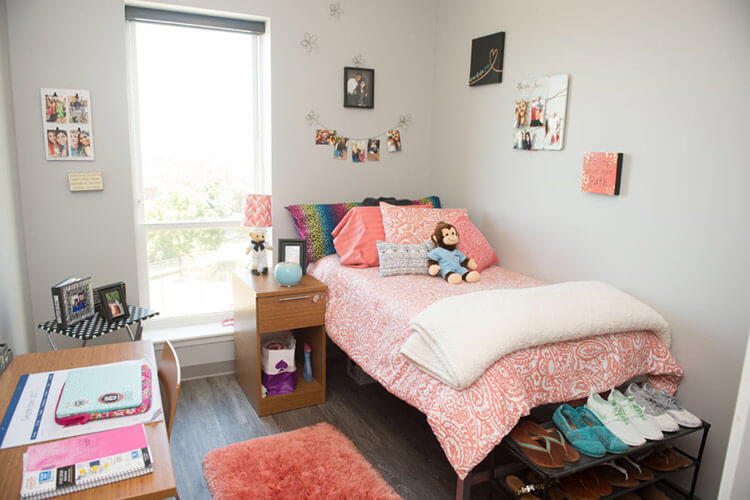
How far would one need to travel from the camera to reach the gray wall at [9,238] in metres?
2.17

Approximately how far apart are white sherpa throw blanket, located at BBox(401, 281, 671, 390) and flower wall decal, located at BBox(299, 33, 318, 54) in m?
2.05

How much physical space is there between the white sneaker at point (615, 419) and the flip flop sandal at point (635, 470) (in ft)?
0.61

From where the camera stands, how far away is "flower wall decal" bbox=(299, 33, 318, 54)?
3.17 meters

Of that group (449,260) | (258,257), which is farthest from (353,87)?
(449,260)

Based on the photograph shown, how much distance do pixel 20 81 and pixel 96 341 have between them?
143cm

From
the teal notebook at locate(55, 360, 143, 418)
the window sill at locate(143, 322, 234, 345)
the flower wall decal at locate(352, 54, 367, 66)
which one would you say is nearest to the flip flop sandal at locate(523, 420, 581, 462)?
the teal notebook at locate(55, 360, 143, 418)

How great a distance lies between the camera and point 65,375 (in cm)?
142

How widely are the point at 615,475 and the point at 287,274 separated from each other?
1.73m

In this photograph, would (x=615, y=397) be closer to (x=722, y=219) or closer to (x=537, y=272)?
(x=722, y=219)

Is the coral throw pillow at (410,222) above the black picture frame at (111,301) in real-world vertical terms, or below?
above

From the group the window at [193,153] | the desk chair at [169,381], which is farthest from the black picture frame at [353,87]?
the desk chair at [169,381]

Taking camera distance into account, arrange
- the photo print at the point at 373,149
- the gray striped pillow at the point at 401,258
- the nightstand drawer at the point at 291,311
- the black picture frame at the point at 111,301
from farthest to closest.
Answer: the photo print at the point at 373,149
the gray striped pillow at the point at 401,258
the nightstand drawer at the point at 291,311
the black picture frame at the point at 111,301

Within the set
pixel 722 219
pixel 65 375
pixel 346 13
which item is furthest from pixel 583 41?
pixel 65 375

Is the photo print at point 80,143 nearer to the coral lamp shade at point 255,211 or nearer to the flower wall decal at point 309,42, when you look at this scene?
the coral lamp shade at point 255,211
